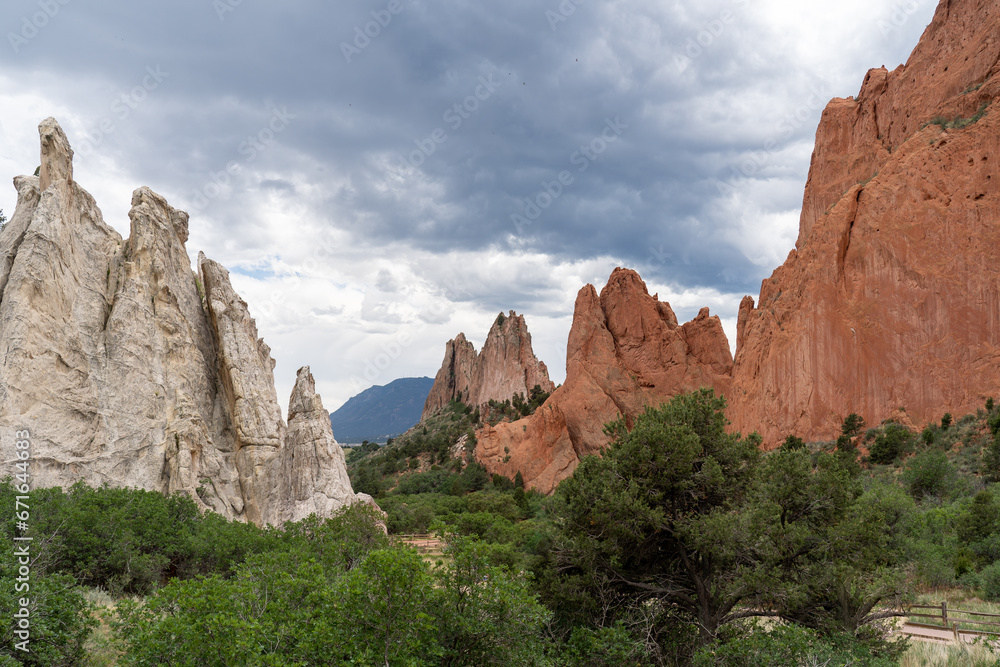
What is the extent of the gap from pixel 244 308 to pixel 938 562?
30999 mm

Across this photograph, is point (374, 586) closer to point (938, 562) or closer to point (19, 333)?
point (19, 333)

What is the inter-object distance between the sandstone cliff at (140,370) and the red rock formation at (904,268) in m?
43.8

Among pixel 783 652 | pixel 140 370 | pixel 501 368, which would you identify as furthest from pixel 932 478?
pixel 501 368

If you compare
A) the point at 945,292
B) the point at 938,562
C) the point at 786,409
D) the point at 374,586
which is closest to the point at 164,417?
the point at 374,586

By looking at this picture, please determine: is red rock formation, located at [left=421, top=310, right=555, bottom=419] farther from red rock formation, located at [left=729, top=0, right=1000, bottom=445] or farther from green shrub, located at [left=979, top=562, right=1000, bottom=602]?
green shrub, located at [left=979, top=562, right=1000, bottom=602]

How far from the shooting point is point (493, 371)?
105312 mm

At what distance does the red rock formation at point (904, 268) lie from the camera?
1668 inches

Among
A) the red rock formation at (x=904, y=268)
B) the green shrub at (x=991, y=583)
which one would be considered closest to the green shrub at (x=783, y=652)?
the green shrub at (x=991, y=583)

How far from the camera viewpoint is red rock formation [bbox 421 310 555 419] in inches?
3986

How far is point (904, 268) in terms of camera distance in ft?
149

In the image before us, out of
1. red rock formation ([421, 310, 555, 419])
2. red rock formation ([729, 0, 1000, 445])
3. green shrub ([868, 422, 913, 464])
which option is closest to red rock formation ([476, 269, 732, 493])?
red rock formation ([729, 0, 1000, 445])

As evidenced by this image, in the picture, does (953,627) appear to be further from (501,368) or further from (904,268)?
(501,368)

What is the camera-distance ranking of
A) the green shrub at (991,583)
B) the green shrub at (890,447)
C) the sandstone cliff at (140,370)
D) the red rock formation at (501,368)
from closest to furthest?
the green shrub at (991,583)
the sandstone cliff at (140,370)
the green shrub at (890,447)
the red rock formation at (501,368)

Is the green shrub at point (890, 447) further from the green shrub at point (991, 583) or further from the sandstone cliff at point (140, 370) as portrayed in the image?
the sandstone cliff at point (140, 370)
